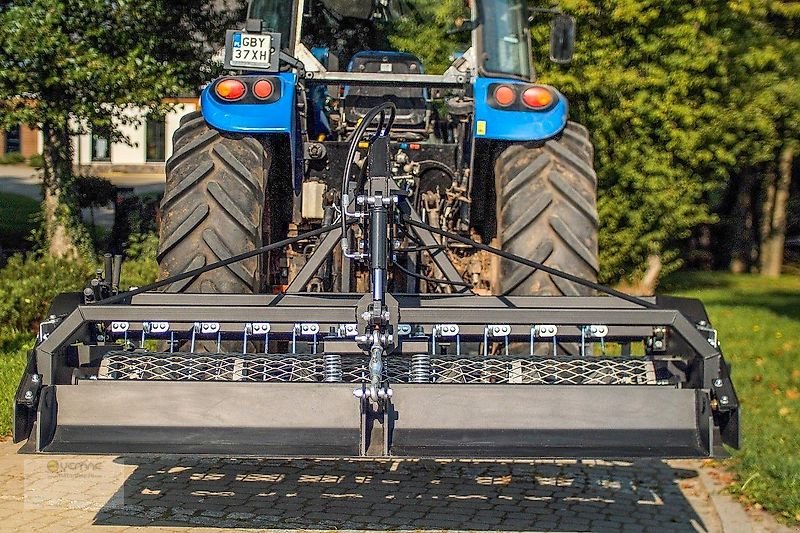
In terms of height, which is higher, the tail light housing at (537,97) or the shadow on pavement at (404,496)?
the tail light housing at (537,97)

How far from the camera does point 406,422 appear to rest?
4.24 metres

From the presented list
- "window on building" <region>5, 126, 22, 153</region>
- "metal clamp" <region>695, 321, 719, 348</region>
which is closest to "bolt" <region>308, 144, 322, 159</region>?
"metal clamp" <region>695, 321, 719, 348</region>

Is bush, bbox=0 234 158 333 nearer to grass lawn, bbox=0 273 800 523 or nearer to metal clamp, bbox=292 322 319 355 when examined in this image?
grass lawn, bbox=0 273 800 523

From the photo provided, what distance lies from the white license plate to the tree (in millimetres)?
4550

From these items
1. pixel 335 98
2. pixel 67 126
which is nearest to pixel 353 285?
pixel 335 98

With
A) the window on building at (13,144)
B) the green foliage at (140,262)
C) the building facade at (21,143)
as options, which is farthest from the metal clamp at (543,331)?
the window on building at (13,144)

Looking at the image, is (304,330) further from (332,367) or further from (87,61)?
(87,61)

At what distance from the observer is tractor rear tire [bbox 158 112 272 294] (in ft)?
18.5

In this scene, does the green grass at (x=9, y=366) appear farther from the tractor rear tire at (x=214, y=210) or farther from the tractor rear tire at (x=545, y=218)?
the tractor rear tire at (x=545, y=218)

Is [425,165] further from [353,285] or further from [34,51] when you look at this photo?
[34,51]

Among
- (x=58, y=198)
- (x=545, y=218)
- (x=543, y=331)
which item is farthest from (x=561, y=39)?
(x=58, y=198)

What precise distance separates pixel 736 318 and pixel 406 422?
34.1 feet

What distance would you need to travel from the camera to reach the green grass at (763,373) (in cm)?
636

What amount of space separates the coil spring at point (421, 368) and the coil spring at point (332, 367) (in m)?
0.29
